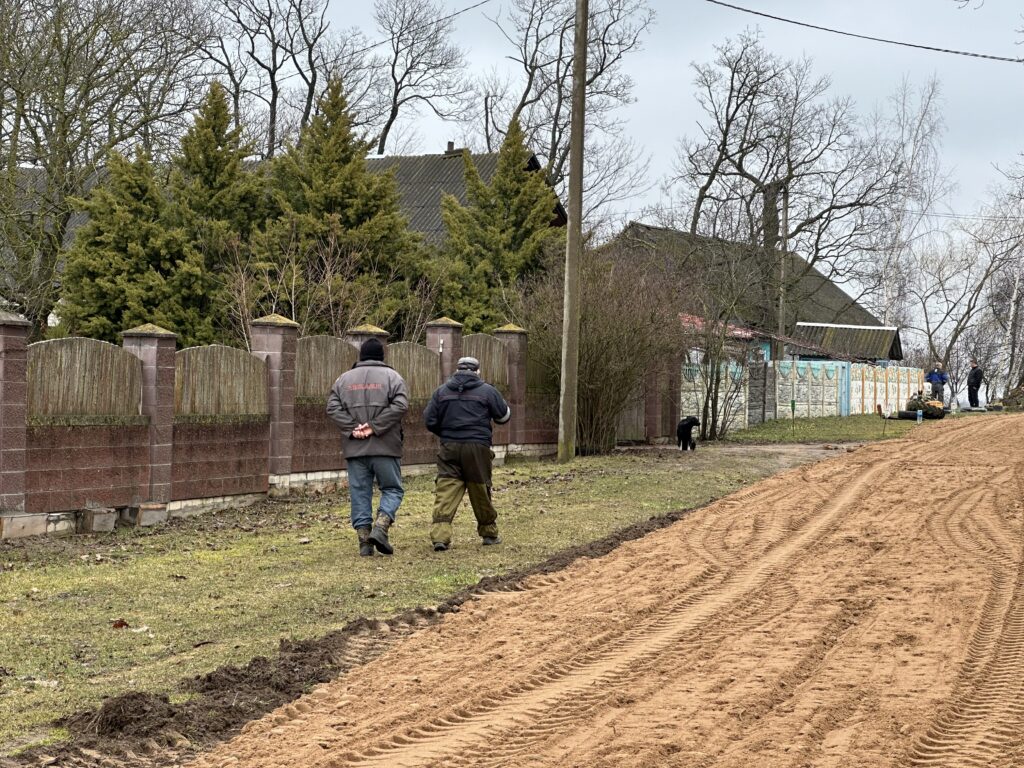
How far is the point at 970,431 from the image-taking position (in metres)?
29.5

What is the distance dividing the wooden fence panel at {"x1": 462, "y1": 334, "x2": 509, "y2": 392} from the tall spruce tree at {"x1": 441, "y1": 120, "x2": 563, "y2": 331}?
6.33 metres

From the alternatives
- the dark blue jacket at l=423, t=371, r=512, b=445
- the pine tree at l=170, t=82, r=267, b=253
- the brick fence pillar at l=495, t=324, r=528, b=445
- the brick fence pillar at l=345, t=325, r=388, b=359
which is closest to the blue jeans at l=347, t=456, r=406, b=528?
the dark blue jacket at l=423, t=371, r=512, b=445

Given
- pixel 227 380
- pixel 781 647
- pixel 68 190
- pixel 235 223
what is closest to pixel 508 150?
pixel 235 223

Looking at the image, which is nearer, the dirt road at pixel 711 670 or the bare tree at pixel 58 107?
the dirt road at pixel 711 670

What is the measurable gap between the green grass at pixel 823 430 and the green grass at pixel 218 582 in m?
12.0

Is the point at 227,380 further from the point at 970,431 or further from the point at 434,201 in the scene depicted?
the point at 434,201

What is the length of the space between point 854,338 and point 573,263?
146ft

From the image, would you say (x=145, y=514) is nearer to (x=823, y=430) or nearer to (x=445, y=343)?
(x=445, y=343)

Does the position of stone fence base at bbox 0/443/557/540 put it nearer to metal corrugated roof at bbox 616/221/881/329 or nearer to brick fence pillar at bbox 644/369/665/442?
brick fence pillar at bbox 644/369/665/442

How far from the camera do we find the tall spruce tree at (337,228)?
81.0ft

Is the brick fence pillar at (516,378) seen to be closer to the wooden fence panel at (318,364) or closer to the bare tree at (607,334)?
the bare tree at (607,334)

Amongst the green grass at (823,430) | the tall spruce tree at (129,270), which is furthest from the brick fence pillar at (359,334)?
the green grass at (823,430)

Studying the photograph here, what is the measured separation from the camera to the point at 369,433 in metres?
12.0

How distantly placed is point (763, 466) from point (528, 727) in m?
16.2
